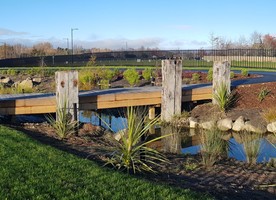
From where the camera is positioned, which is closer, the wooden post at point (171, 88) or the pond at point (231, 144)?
the pond at point (231, 144)

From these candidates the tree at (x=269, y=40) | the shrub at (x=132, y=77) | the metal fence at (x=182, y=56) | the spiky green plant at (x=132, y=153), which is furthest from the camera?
the tree at (x=269, y=40)

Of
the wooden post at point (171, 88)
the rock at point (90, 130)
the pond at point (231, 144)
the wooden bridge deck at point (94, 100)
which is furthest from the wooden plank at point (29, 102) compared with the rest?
the wooden post at point (171, 88)

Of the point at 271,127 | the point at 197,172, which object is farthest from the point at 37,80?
the point at 197,172

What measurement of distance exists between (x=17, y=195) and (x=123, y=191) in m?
1.26

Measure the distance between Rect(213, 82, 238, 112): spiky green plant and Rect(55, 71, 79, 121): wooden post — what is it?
18.1 ft

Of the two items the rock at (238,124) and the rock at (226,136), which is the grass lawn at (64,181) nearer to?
the rock at (226,136)

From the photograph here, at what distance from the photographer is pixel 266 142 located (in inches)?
450

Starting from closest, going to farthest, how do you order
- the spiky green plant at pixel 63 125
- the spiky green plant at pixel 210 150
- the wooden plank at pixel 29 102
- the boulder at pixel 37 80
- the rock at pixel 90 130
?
the spiky green plant at pixel 210 150
the spiky green plant at pixel 63 125
the rock at pixel 90 130
the wooden plank at pixel 29 102
the boulder at pixel 37 80

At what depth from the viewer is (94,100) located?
12.6m

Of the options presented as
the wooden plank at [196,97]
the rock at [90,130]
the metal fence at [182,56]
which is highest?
the metal fence at [182,56]

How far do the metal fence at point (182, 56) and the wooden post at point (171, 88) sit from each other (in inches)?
719

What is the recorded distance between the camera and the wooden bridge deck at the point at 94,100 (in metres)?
11.1

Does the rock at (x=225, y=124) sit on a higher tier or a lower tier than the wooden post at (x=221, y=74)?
lower

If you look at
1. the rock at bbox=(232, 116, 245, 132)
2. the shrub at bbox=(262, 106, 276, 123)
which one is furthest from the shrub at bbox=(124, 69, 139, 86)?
the shrub at bbox=(262, 106, 276, 123)
